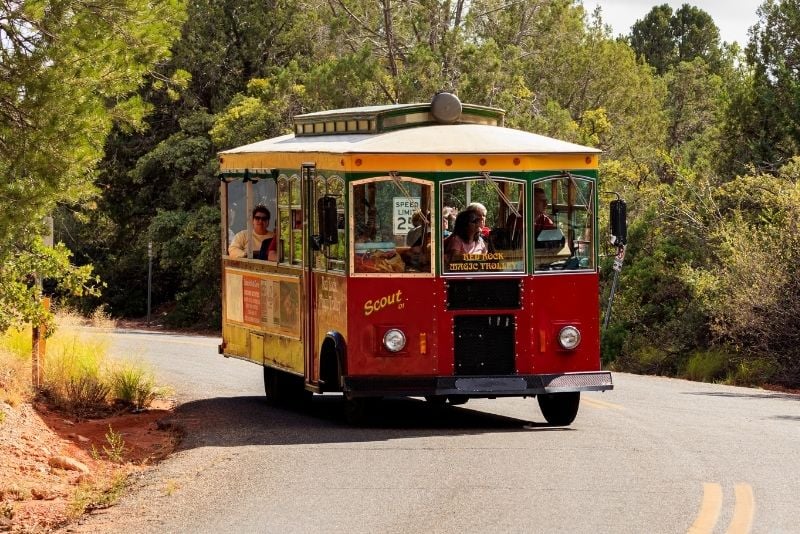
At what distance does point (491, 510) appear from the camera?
10.3 m

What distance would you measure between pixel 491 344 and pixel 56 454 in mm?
4429

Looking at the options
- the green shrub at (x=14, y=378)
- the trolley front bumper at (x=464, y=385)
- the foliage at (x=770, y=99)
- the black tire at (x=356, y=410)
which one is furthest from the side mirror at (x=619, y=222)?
the foliage at (x=770, y=99)

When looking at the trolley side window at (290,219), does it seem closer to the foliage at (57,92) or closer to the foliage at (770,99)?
the foliage at (57,92)

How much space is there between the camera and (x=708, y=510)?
10.2 m

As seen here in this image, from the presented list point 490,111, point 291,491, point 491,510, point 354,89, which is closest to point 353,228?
point 490,111

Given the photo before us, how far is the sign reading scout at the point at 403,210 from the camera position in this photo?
14664 millimetres

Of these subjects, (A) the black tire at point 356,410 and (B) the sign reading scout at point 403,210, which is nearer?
(B) the sign reading scout at point 403,210

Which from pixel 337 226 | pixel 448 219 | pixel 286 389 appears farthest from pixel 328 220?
pixel 286 389

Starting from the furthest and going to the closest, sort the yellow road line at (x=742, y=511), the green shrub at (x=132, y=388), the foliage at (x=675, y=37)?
the foliage at (x=675, y=37) < the green shrub at (x=132, y=388) < the yellow road line at (x=742, y=511)

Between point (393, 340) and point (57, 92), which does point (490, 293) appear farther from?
point (57, 92)

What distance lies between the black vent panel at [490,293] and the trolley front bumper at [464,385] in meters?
0.68

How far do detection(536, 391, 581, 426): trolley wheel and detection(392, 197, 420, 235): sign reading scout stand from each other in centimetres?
222

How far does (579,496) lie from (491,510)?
2.67 feet

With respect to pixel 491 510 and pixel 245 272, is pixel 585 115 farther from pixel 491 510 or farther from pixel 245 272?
pixel 491 510
